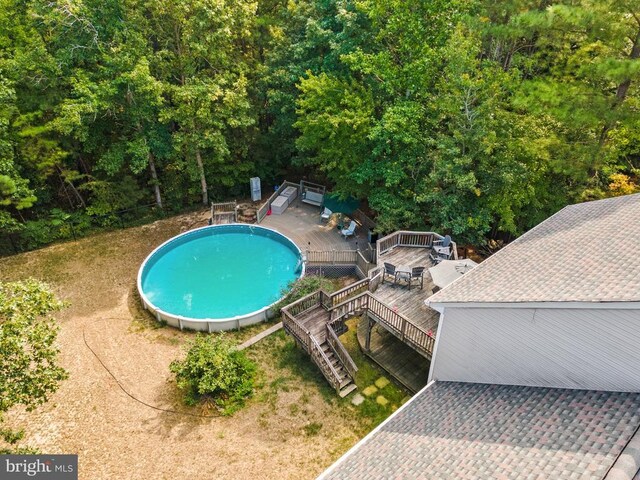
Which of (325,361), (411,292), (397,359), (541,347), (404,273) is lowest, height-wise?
(397,359)

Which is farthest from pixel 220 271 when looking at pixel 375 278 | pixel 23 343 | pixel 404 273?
pixel 23 343

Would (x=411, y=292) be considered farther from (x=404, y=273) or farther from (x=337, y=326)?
(x=337, y=326)

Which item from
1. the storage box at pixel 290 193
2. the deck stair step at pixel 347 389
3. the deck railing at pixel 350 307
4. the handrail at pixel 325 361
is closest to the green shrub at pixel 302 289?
the deck railing at pixel 350 307

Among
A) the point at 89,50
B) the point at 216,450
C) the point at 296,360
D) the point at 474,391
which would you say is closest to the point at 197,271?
the point at 296,360

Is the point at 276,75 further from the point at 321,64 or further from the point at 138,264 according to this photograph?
the point at 138,264

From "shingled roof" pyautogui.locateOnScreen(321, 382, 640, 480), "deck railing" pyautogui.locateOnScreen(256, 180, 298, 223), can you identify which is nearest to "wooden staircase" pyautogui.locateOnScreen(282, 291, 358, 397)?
"shingled roof" pyautogui.locateOnScreen(321, 382, 640, 480)

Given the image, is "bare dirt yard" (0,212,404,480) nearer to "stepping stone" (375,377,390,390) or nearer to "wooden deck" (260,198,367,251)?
"stepping stone" (375,377,390,390)

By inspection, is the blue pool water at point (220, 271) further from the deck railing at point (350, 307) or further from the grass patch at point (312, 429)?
the grass patch at point (312, 429)
